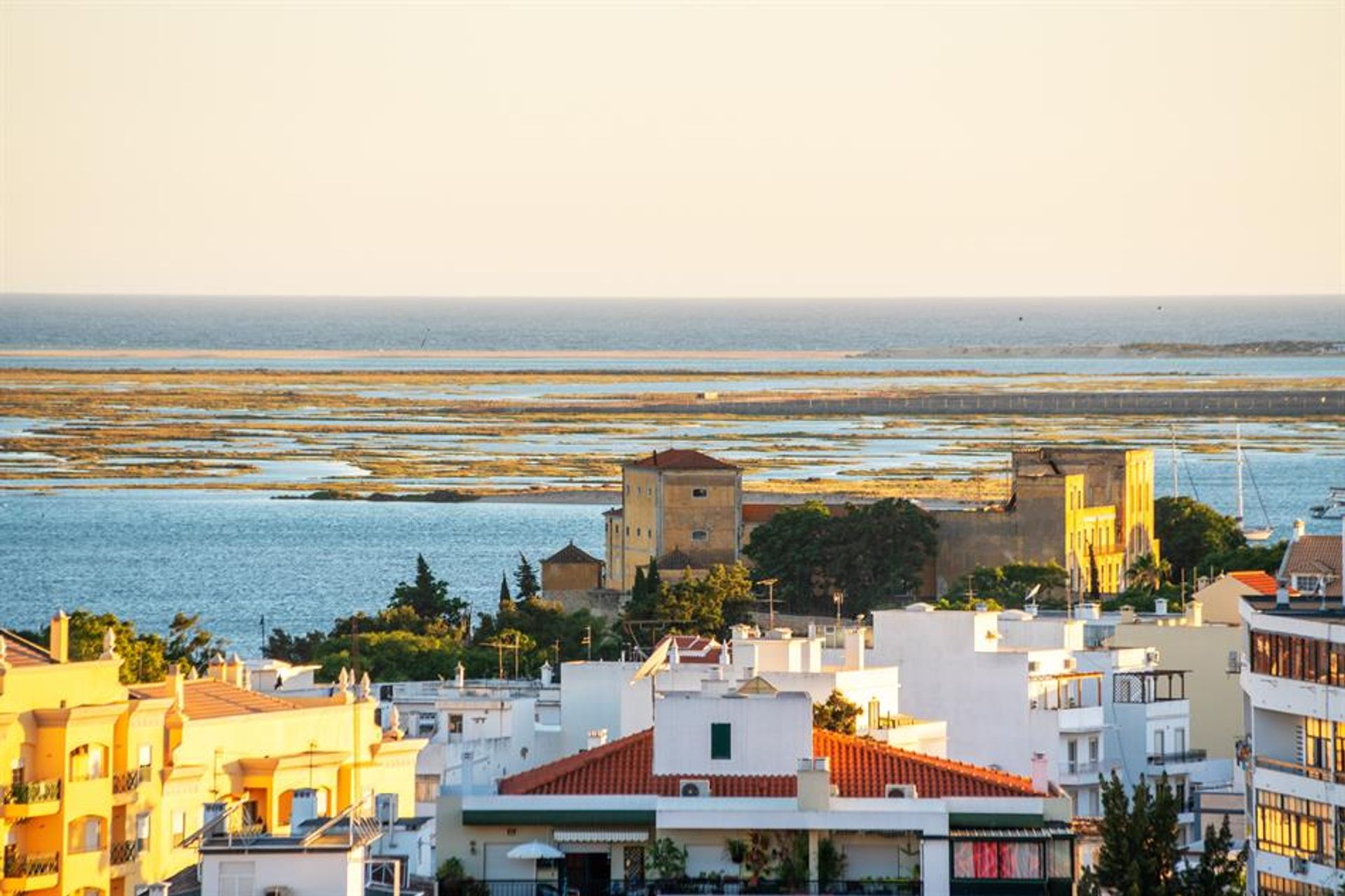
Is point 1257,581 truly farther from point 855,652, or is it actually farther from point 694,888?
point 694,888

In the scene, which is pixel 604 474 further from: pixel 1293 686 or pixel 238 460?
pixel 1293 686

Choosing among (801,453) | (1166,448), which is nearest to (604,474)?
(801,453)

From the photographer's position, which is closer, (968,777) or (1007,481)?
(968,777)

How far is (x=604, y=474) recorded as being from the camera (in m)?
158

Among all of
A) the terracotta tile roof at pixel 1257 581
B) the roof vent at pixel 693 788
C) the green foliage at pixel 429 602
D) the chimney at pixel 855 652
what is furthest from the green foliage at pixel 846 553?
the roof vent at pixel 693 788

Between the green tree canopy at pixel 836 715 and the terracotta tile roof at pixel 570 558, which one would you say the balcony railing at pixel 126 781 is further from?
the terracotta tile roof at pixel 570 558

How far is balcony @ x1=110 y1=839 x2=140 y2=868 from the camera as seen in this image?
32.7 metres

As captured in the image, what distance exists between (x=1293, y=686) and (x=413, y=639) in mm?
35969

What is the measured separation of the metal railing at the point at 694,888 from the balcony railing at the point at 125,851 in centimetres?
547

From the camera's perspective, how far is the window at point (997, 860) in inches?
1074

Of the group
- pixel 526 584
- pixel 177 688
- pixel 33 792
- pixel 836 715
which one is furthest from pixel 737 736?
pixel 526 584

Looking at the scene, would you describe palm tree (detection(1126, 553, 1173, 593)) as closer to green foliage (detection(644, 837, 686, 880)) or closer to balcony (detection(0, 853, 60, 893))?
balcony (detection(0, 853, 60, 893))

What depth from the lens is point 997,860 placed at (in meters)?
27.4

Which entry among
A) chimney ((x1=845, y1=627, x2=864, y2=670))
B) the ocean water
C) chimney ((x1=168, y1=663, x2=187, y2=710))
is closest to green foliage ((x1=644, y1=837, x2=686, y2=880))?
chimney ((x1=168, y1=663, x2=187, y2=710))
